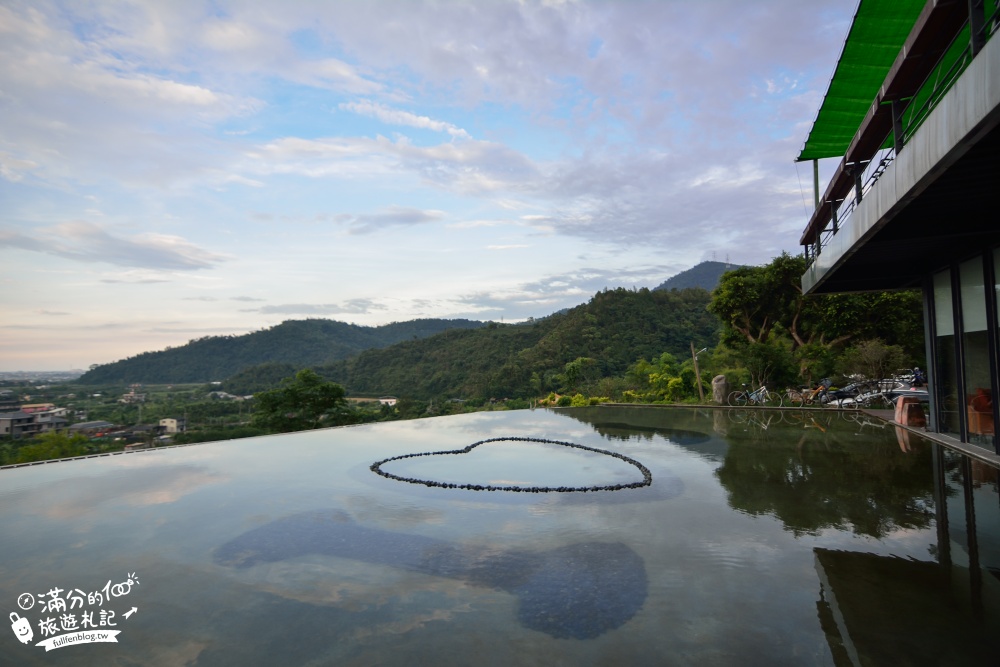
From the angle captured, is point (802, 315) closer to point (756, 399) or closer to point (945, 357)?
point (756, 399)

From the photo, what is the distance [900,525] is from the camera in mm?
3904

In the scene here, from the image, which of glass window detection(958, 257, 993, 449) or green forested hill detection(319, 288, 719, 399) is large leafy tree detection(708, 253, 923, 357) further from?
glass window detection(958, 257, 993, 449)

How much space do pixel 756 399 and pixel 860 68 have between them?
9116 millimetres

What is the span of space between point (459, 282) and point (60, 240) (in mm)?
12838

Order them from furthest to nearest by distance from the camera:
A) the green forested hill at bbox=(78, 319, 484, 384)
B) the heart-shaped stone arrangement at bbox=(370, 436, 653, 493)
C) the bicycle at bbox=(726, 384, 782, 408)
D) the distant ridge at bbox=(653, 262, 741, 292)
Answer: the distant ridge at bbox=(653, 262, 741, 292) < the green forested hill at bbox=(78, 319, 484, 384) < the bicycle at bbox=(726, 384, 782, 408) < the heart-shaped stone arrangement at bbox=(370, 436, 653, 493)

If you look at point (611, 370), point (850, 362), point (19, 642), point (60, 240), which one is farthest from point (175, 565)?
point (611, 370)

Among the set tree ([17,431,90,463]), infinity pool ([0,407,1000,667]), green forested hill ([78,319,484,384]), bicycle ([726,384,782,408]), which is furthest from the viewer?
green forested hill ([78,319,484,384])

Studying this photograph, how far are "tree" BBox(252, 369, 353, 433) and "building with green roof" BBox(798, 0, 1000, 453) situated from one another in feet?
33.6

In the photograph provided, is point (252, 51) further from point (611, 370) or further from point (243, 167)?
point (611, 370)

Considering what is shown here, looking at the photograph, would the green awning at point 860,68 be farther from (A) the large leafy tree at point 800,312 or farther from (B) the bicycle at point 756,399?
(A) the large leafy tree at point 800,312

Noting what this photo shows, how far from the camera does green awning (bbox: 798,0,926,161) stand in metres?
4.77

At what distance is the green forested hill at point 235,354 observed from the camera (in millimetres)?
37312

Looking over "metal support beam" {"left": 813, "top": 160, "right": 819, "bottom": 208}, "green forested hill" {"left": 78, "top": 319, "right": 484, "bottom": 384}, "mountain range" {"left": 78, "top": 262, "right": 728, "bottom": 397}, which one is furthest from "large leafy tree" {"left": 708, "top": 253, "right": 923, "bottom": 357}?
"green forested hill" {"left": 78, "top": 319, "right": 484, "bottom": 384}

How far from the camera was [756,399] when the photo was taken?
13.1 meters
